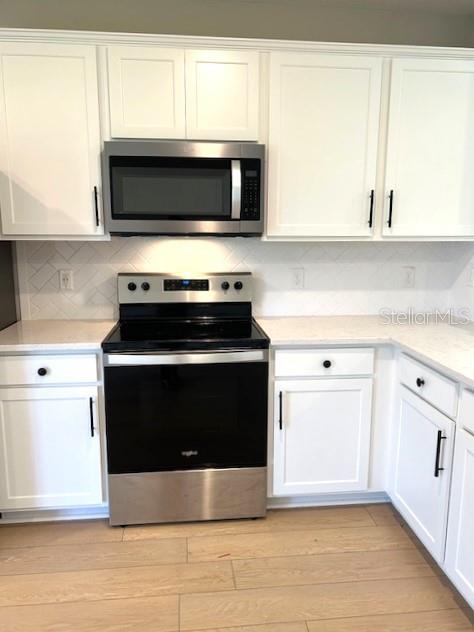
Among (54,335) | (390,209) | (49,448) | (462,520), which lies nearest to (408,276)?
(390,209)

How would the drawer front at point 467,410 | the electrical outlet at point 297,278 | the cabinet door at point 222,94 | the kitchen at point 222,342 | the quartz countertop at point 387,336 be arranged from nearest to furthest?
1. the drawer front at point 467,410
2. the quartz countertop at point 387,336
3. the kitchen at point 222,342
4. the cabinet door at point 222,94
5. the electrical outlet at point 297,278

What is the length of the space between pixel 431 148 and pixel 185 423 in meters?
1.81

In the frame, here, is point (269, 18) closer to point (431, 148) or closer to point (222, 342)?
point (431, 148)

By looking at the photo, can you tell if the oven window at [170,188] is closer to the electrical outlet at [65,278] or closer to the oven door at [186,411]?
the electrical outlet at [65,278]

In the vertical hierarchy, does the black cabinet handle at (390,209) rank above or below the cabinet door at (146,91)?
below

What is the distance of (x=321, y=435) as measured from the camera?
2.28 metres

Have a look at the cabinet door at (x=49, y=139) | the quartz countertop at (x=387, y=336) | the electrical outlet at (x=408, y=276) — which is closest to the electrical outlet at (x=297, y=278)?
the quartz countertop at (x=387, y=336)

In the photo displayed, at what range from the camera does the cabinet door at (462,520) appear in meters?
1.64

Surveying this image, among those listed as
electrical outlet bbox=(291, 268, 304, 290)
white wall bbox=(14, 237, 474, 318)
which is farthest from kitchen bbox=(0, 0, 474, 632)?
electrical outlet bbox=(291, 268, 304, 290)

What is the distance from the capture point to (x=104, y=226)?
7.39 ft

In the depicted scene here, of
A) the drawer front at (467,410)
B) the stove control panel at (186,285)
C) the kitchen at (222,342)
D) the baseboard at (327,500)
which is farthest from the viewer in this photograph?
the stove control panel at (186,285)

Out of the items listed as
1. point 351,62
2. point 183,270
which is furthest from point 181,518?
point 351,62

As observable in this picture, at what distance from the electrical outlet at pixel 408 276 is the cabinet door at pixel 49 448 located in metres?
1.86

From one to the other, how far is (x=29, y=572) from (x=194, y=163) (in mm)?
1922
